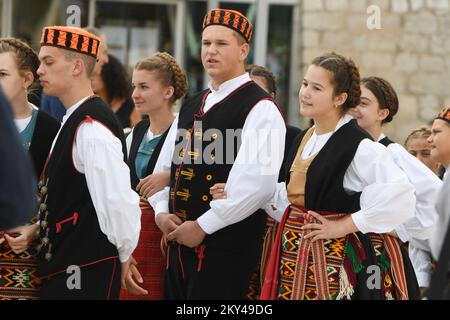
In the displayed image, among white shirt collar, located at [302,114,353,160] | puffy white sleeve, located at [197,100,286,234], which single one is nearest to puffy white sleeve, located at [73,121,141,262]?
puffy white sleeve, located at [197,100,286,234]

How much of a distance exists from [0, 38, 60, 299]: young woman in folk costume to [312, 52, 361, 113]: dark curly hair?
4.34ft

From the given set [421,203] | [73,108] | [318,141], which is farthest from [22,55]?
[421,203]

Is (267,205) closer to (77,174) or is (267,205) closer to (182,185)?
(182,185)

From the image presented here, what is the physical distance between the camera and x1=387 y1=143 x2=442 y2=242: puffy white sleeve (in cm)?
466

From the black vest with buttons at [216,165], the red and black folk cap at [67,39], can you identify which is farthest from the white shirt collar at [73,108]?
the black vest with buttons at [216,165]

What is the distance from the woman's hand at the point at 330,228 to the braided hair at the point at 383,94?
1.23 meters

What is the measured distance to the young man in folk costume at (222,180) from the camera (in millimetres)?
4215

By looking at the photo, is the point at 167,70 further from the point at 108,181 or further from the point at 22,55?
the point at 108,181

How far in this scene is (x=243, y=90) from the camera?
4387 mm

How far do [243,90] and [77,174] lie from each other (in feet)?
3.32

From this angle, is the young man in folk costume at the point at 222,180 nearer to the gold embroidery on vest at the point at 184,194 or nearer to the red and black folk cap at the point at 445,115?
the gold embroidery on vest at the point at 184,194

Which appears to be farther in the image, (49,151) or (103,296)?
(49,151)
